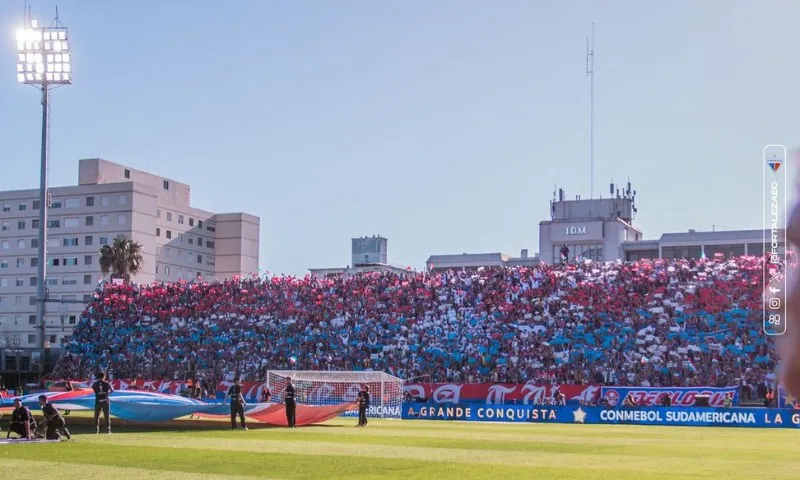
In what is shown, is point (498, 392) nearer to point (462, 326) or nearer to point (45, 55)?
point (462, 326)

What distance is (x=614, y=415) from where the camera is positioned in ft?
142

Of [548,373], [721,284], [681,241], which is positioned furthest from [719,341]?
[681,241]

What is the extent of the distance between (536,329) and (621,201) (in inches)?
1986

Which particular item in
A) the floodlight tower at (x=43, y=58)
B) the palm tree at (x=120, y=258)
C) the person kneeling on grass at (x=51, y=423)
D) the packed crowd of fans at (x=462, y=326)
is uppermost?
the floodlight tower at (x=43, y=58)

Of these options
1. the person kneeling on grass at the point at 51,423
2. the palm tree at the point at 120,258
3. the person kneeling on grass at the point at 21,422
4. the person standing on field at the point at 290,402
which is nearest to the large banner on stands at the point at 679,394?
the person standing on field at the point at 290,402

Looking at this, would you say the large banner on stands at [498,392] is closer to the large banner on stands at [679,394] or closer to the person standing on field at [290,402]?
the large banner on stands at [679,394]

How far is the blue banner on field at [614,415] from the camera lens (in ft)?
133

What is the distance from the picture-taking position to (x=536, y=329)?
185 ft

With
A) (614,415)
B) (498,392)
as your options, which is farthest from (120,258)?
(614,415)

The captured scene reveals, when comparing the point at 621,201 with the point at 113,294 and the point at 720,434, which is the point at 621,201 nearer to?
the point at 113,294

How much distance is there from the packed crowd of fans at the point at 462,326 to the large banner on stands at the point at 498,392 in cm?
185

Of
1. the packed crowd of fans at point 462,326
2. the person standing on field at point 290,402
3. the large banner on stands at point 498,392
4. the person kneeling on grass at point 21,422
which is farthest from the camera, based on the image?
the packed crowd of fans at point 462,326

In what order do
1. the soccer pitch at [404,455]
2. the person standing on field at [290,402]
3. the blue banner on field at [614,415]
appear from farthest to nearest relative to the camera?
the blue banner on field at [614,415], the person standing on field at [290,402], the soccer pitch at [404,455]

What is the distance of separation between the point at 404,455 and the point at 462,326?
114 ft
